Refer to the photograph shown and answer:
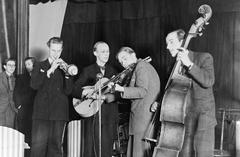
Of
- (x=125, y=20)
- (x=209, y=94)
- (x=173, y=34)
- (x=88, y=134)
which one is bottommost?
(x=88, y=134)

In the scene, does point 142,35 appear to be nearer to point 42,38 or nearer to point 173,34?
point 42,38

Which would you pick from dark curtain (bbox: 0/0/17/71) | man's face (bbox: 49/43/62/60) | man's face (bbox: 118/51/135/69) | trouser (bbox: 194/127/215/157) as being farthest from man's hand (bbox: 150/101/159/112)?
dark curtain (bbox: 0/0/17/71)

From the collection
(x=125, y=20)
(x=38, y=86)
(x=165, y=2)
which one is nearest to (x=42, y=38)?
(x=125, y=20)

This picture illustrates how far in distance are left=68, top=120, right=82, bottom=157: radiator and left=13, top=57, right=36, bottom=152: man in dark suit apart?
23.3 inches

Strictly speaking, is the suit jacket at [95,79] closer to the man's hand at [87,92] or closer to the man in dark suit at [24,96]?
the man's hand at [87,92]

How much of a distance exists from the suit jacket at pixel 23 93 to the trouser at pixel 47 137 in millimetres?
1060

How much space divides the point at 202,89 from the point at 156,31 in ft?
10.0

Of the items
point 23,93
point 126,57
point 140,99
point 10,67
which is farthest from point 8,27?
point 140,99

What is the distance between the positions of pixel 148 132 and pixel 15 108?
230 cm

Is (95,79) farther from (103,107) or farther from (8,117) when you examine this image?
(8,117)

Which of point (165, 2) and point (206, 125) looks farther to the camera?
point (165, 2)

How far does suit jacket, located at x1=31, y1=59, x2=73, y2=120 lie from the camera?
16.0 ft

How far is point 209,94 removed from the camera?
157 inches

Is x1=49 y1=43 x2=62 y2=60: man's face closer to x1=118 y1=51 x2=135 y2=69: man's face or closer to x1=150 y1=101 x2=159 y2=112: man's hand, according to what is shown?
x1=118 y1=51 x2=135 y2=69: man's face
